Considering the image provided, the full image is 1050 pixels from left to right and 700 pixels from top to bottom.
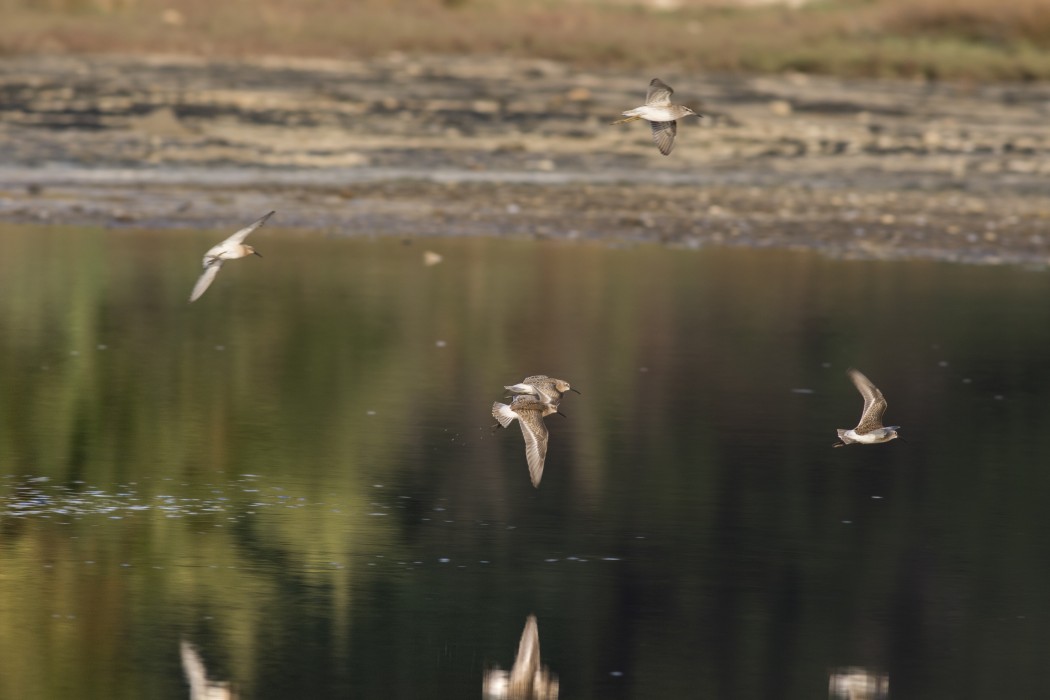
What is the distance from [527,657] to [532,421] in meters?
2.22

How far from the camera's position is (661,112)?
11055mm

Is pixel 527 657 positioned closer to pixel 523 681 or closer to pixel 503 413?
pixel 523 681

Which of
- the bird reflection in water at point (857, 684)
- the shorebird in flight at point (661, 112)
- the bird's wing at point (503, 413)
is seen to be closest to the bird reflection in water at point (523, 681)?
the bird reflection in water at point (857, 684)

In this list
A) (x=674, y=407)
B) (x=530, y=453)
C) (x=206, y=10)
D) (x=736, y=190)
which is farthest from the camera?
(x=206, y=10)

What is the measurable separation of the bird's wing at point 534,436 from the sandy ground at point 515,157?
35.2ft

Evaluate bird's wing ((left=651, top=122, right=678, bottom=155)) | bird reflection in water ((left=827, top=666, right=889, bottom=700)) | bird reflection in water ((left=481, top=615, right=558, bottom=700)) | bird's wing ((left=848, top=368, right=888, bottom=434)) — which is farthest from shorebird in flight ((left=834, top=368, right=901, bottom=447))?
bird reflection in water ((left=481, top=615, right=558, bottom=700))

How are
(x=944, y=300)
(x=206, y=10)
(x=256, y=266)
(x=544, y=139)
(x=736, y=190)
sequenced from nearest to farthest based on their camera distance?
(x=944, y=300) → (x=256, y=266) → (x=736, y=190) → (x=544, y=139) → (x=206, y=10)

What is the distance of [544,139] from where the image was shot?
26656 millimetres

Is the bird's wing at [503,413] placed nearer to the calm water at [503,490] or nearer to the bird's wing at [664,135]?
the calm water at [503,490]

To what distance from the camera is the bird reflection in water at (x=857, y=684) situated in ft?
22.7

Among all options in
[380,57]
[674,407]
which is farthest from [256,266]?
[380,57]

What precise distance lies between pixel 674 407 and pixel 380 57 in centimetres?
2516

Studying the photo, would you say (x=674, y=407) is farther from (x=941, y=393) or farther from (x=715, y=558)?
(x=715, y=558)

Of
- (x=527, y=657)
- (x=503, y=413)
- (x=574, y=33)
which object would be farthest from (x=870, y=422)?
(x=574, y=33)
